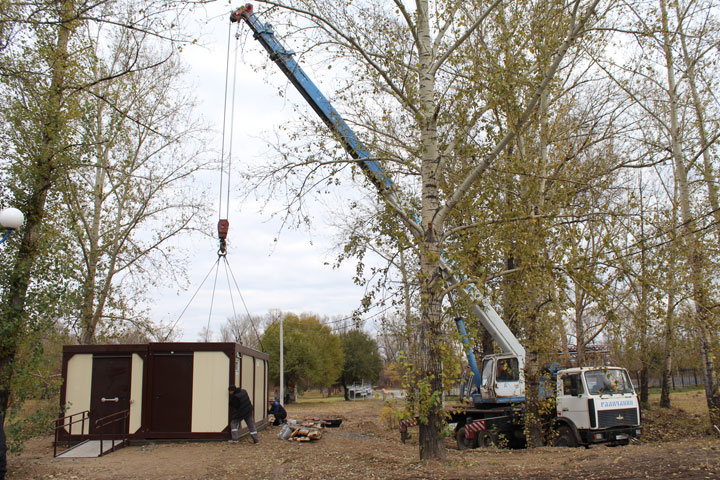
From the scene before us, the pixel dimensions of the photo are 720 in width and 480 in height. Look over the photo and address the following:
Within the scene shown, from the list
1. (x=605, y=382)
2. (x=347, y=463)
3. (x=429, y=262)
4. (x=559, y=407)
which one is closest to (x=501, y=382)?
(x=559, y=407)

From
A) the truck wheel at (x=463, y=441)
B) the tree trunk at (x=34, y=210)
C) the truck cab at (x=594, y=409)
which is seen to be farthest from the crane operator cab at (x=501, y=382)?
the tree trunk at (x=34, y=210)

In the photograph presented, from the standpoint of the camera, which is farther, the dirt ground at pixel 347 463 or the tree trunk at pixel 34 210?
the tree trunk at pixel 34 210

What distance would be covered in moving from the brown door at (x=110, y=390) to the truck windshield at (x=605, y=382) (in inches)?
446

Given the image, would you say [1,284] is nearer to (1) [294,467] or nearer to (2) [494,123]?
(1) [294,467]

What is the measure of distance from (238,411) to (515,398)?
7304 millimetres

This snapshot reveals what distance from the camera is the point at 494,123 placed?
9.02 m

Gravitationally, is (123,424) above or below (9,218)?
below

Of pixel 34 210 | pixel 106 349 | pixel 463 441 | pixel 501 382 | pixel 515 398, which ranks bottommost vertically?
pixel 463 441

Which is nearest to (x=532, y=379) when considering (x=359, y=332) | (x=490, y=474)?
(x=490, y=474)

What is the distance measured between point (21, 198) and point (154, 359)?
5.59 meters

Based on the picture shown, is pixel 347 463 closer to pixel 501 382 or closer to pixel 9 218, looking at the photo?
pixel 501 382

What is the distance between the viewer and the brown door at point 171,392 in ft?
44.9

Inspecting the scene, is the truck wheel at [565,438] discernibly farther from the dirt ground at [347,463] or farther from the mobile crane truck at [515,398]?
the dirt ground at [347,463]

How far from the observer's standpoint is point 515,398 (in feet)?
48.2
